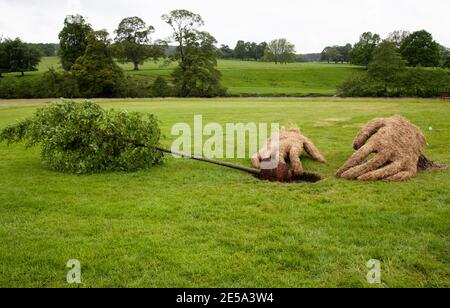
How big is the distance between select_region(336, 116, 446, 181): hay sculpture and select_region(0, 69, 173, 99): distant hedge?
49.5 meters

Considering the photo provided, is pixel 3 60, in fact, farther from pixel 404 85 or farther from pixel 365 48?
pixel 365 48

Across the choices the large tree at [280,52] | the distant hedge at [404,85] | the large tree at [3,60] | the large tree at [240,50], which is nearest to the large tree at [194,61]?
the distant hedge at [404,85]

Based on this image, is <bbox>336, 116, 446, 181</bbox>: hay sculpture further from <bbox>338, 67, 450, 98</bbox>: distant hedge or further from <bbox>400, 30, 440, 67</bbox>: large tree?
<bbox>400, 30, 440, 67</bbox>: large tree

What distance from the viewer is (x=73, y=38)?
6644 cm

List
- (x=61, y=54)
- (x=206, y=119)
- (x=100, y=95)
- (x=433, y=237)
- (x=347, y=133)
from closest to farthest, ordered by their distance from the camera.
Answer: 1. (x=433, y=237)
2. (x=347, y=133)
3. (x=206, y=119)
4. (x=100, y=95)
5. (x=61, y=54)

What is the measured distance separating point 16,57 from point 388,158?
83.7 m

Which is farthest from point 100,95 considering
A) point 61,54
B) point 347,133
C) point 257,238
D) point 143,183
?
point 257,238

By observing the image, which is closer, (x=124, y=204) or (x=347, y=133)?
(x=124, y=204)

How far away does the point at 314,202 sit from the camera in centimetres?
880

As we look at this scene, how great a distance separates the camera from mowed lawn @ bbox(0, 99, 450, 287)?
5730 mm

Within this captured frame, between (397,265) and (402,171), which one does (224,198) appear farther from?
(402,171)

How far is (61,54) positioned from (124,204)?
2646 inches

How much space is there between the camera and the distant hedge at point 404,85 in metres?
48.2

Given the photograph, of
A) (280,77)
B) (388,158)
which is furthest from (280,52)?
(388,158)
